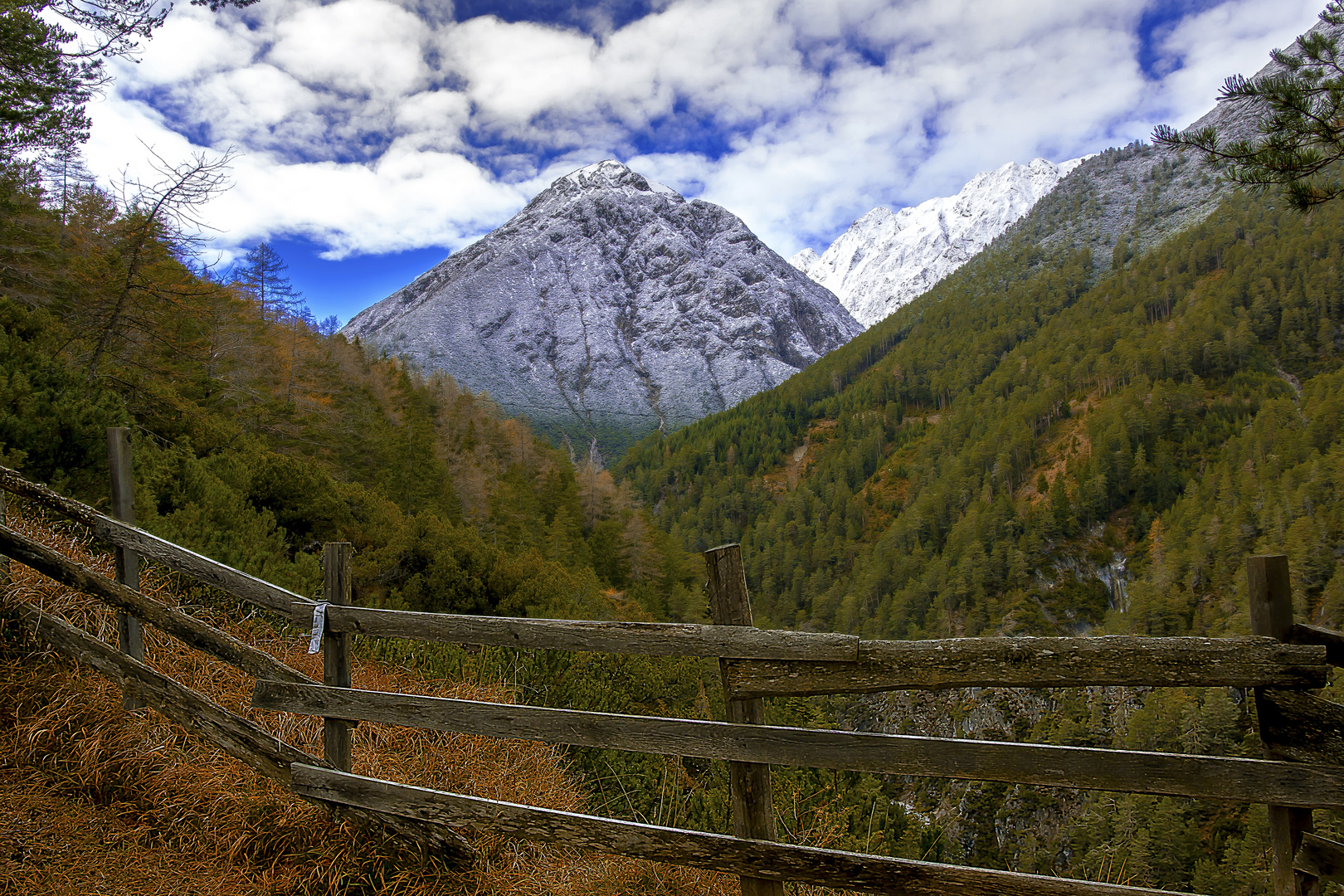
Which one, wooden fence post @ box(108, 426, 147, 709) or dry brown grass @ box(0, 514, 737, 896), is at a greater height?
wooden fence post @ box(108, 426, 147, 709)

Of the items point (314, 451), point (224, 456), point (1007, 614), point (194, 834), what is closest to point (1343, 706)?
point (194, 834)

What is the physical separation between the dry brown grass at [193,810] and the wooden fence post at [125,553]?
26 cm

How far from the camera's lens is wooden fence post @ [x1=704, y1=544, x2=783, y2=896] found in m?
2.85

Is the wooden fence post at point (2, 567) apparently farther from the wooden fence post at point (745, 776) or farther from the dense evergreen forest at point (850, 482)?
the wooden fence post at point (745, 776)

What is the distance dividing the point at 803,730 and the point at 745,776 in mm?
415

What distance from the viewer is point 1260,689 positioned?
254 cm

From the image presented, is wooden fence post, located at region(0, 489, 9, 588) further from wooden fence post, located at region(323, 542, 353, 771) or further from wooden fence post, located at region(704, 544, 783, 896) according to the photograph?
wooden fence post, located at region(704, 544, 783, 896)

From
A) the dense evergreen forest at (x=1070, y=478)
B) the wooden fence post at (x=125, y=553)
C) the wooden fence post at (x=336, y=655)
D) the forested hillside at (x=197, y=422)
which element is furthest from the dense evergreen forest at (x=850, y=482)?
the wooden fence post at (x=125, y=553)

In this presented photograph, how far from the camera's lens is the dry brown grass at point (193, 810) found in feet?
10.8

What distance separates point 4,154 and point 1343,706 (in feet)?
56.9

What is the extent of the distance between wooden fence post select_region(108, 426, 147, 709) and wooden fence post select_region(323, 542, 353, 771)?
1.67m

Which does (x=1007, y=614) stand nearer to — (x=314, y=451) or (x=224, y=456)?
(x=314, y=451)

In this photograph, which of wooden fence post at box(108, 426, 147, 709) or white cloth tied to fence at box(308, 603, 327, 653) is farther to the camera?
wooden fence post at box(108, 426, 147, 709)

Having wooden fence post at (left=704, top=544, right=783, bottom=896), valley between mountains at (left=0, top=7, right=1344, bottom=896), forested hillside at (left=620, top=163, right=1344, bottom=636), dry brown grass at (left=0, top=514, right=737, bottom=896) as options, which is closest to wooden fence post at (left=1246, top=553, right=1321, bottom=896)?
valley between mountains at (left=0, top=7, right=1344, bottom=896)
